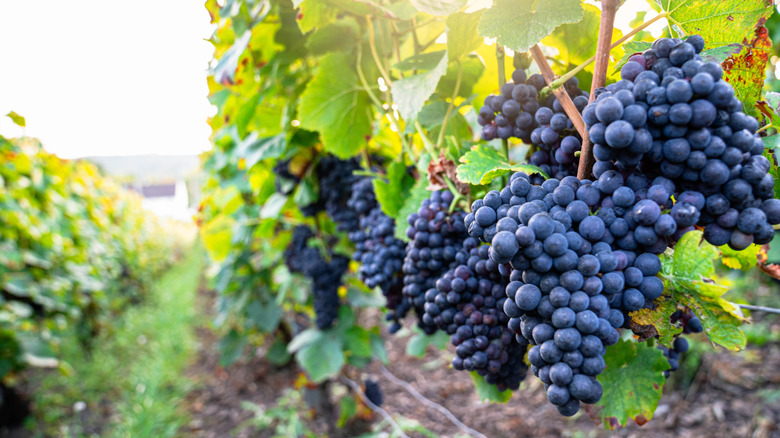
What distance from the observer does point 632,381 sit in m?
0.80

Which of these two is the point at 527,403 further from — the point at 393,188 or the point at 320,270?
the point at 393,188

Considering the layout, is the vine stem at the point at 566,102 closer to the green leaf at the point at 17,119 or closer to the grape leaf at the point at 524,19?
the grape leaf at the point at 524,19

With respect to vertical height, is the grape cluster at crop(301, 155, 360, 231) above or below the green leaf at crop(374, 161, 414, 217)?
above

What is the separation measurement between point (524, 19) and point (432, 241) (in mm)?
473

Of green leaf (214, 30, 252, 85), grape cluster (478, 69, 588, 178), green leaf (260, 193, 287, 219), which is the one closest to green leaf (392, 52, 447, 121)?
grape cluster (478, 69, 588, 178)

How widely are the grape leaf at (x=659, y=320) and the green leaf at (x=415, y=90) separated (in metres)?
0.58

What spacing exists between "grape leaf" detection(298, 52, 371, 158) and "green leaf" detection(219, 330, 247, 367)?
3116mm

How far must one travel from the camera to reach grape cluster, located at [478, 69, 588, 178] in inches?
28.3

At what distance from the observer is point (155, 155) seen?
132 feet

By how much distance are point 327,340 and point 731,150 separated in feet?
7.41

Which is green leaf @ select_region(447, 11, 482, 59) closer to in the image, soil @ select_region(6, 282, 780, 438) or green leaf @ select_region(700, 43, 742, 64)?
green leaf @ select_region(700, 43, 742, 64)

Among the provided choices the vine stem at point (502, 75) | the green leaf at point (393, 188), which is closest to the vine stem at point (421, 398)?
the green leaf at point (393, 188)

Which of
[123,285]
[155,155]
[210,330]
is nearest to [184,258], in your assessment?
[123,285]

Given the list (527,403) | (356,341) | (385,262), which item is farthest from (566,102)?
(527,403)
